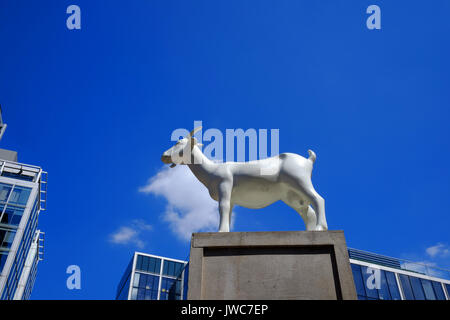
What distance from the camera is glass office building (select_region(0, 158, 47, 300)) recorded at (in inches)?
1179

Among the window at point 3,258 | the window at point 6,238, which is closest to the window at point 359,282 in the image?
the window at point 3,258

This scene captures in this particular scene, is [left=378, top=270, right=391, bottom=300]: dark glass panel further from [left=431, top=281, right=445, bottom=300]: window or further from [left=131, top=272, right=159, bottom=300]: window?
Result: [left=131, top=272, right=159, bottom=300]: window

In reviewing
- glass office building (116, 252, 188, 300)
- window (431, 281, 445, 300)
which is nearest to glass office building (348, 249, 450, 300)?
window (431, 281, 445, 300)

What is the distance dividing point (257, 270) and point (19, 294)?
42.9 meters

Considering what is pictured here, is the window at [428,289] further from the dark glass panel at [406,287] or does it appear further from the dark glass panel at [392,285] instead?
the dark glass panel at [392,285]

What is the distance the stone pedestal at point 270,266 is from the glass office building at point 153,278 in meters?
55.7

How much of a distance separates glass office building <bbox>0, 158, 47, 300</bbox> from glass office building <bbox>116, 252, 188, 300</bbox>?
82.8 feet

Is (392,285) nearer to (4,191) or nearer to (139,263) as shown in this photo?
(4,191)

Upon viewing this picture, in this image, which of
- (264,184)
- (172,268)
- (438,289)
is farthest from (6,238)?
(438,289)

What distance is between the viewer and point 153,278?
64.9 m

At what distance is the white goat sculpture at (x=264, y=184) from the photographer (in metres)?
7.34

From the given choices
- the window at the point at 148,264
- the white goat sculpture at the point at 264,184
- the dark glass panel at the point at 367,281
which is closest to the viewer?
the white goat sculpture at the point at 264,184
